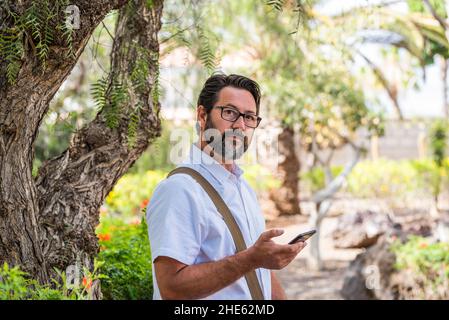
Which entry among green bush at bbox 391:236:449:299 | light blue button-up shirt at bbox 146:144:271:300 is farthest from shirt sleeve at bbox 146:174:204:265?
green bush at bbox 391:236:449:299

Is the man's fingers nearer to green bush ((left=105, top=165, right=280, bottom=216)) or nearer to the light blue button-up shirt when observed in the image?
the light blue button-up shirt

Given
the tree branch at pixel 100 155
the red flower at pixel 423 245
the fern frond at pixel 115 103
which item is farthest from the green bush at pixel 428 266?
the fern frond at pixel 115 103

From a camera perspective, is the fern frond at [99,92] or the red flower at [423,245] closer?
the fern frond at [99,92]

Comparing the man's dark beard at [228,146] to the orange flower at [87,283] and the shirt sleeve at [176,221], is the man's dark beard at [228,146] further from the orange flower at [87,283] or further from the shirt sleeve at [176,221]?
the orange flower at [87,283]

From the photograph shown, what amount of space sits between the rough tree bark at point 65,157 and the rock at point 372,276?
447cm

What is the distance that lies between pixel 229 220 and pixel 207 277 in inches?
8.1

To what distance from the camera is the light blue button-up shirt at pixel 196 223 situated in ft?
6.04

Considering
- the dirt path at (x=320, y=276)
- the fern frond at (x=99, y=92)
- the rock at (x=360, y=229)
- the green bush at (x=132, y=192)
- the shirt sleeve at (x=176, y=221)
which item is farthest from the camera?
the green bush at (x=132, y=192)

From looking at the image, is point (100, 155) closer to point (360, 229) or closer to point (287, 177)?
point (360, 229)

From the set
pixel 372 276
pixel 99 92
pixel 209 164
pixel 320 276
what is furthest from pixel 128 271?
pixel 320 276

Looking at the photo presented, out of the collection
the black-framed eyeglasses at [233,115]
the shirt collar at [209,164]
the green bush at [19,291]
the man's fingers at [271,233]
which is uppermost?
the black-framed eyeglasses at [233,115]

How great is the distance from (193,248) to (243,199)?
0.31 m

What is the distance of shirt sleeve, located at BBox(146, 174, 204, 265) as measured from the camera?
1827 millimetres

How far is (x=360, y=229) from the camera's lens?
1080 centimetres
